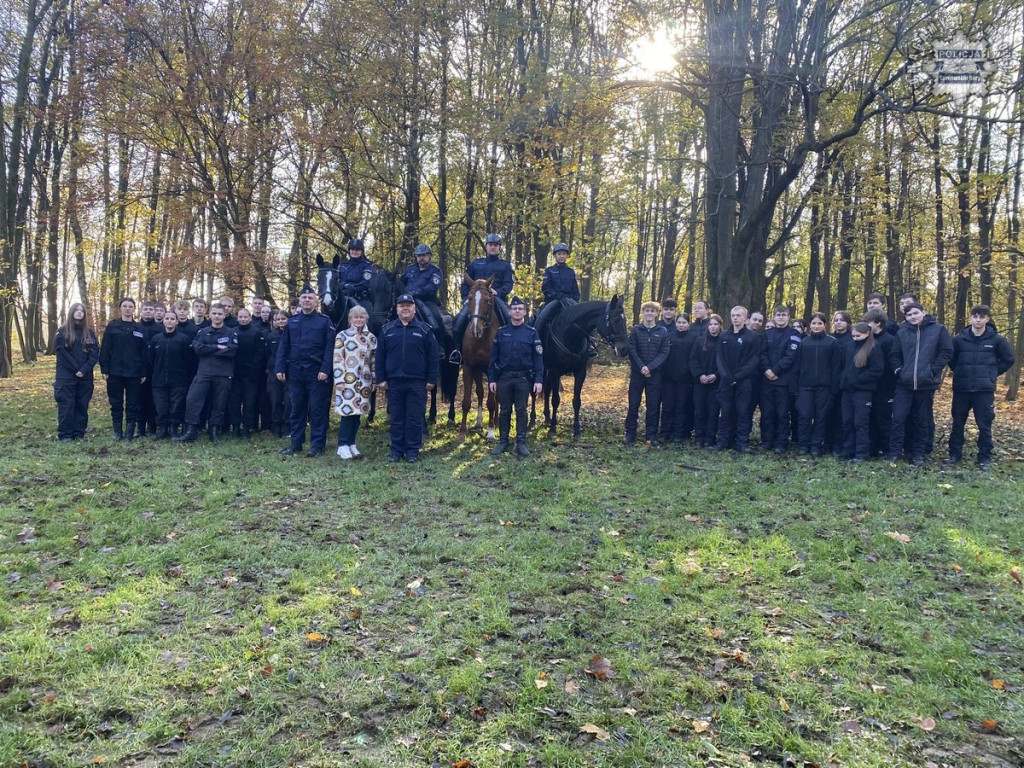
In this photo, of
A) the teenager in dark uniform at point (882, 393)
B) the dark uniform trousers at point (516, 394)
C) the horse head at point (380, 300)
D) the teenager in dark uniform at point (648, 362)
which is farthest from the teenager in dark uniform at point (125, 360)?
the teenager in dark uniform at point (882, 393)

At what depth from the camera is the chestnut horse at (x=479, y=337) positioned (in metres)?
9.92

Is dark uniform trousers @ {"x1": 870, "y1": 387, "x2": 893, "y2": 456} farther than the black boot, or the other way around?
the black boot

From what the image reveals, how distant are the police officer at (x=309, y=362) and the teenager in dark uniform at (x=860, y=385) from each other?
7563 mm

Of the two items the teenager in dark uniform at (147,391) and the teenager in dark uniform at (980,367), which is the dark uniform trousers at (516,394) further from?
the teenager in dark uniform at (980,367)

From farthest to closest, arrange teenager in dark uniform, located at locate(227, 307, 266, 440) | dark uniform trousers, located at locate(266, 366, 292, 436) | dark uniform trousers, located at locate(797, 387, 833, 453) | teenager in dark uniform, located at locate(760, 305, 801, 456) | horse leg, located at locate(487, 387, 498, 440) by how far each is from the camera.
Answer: dark uniform trousers, located at locate(266, 366, 292, 436) < teenager in dark uniform, located at locate(227, 307, 266, 440) < horse leg, located at locate(487, 387, 498, 440) < teenager in dark uniform, located at locate(760, 305, 801, 456) < dark uniform trousers, located at locate(797, 387, 833, 453)

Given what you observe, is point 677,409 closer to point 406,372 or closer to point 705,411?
point 705,411

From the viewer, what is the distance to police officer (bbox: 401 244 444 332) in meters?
10.9

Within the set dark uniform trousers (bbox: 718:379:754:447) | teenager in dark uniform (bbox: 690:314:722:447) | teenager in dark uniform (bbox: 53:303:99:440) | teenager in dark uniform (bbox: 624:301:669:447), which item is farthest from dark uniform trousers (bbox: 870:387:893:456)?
teenager in dark uniform (bbox: 53:303:99:440)

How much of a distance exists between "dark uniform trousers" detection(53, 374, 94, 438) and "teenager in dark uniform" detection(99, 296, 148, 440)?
332mm

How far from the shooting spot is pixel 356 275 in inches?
434

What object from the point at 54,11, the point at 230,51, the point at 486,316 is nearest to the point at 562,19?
the point at 230,51

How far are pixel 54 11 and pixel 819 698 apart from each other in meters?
25.4

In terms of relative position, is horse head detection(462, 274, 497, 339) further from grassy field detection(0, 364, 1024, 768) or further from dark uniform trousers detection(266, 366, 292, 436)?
dark uniform trousers detection(266, 366, 292, 436)

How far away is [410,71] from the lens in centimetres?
1580
